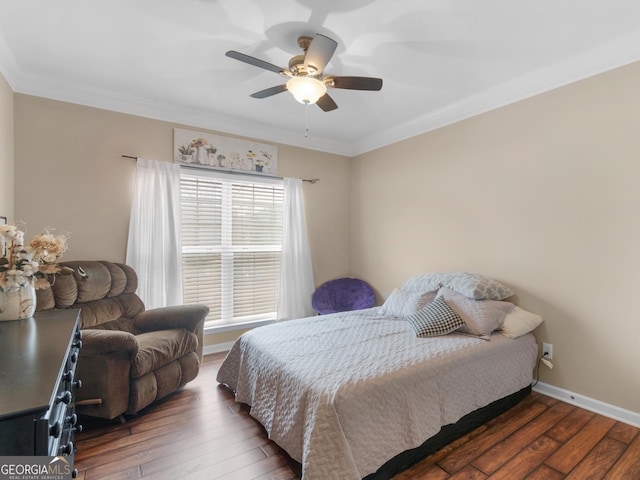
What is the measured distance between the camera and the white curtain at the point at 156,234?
302 centimetres

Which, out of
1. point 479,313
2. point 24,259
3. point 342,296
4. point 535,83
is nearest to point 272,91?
point 24,259

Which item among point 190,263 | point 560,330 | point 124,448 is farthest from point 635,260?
point 190,263

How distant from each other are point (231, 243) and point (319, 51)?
2398mm

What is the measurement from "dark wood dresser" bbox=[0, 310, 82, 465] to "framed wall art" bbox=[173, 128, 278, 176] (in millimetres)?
2149

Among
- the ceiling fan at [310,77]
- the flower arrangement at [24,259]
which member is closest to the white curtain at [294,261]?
the ceiling fan at [310,77]

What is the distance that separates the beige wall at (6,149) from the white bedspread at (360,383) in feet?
6.90

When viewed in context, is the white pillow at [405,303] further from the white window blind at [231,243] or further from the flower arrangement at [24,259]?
the flower arrangement at [24,259]

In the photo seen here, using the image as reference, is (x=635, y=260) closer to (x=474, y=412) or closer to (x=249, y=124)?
(x=474, y=412)

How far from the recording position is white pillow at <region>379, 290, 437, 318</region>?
9.16ft

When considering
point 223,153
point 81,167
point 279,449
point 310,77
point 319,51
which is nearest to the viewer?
point 319,51

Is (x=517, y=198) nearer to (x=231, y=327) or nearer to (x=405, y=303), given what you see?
(x=405, y=303)

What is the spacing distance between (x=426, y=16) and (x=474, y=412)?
254 centimetres

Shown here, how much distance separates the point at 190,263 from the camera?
3414mm

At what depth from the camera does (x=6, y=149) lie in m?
2.41
